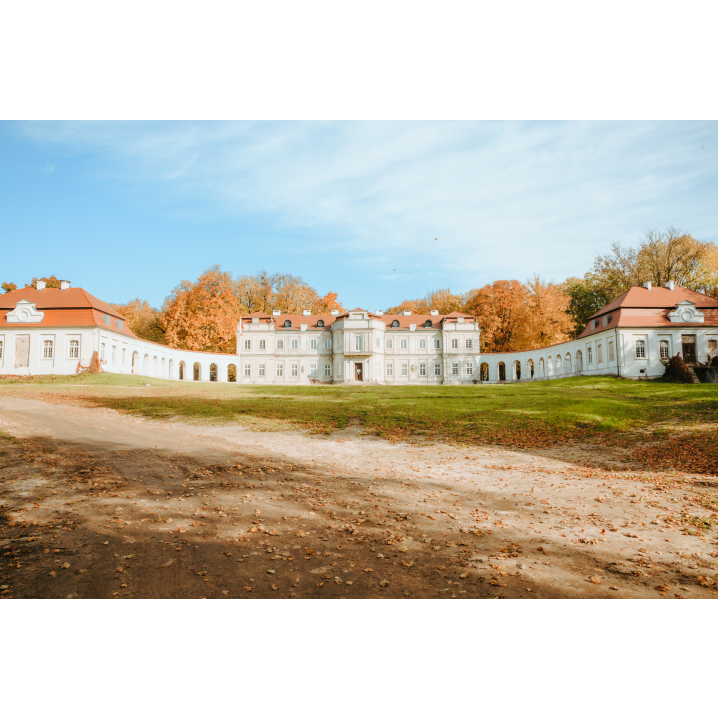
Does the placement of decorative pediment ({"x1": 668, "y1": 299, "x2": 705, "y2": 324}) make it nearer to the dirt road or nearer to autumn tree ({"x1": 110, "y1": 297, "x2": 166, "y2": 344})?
the dirt road

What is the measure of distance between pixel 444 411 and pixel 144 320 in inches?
1277

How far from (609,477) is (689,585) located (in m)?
4.37

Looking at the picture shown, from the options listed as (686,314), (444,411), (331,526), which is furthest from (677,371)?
(331,526)

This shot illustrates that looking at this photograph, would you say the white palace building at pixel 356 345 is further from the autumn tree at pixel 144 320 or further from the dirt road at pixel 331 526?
the dirt road at pixel 331 526

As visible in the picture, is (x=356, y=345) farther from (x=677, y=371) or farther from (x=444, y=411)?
(x=444, y=411)

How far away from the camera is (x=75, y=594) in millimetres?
4070

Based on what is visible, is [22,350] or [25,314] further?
[25,314]

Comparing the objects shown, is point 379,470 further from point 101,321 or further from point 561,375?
point 561,375

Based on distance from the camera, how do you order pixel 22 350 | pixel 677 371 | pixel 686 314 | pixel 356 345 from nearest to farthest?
pixel 22 350
pixel 677 371
pixel 686 314
pixel 356 345

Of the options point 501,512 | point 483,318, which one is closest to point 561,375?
point 483,318

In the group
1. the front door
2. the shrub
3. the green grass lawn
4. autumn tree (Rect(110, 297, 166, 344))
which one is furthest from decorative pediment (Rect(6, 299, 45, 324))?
the shrub

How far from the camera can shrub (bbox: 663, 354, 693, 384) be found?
27.6m

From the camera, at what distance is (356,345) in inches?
1767

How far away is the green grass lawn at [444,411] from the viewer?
525 inches
